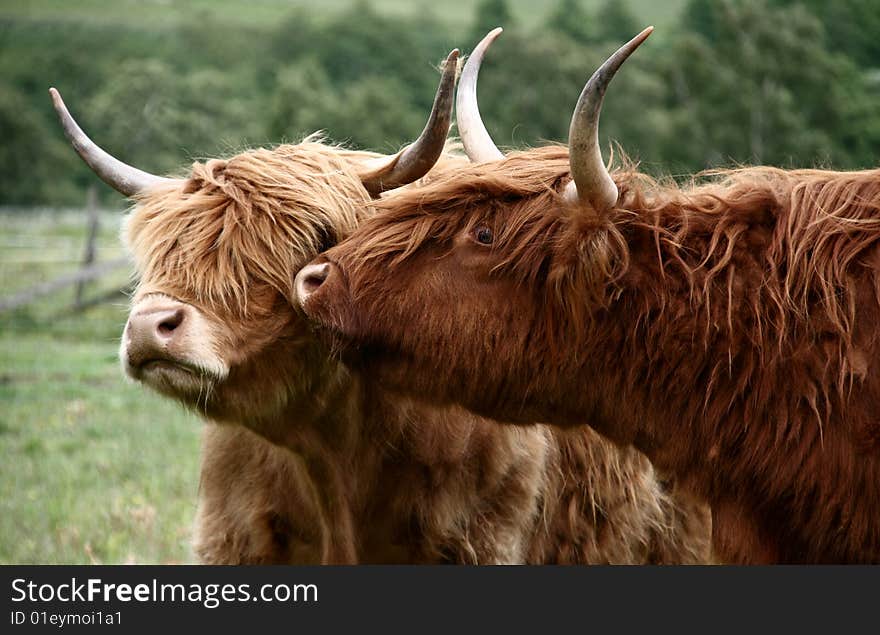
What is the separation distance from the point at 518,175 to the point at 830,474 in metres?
1.41

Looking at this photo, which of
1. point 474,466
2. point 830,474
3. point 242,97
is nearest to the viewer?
point 830,474

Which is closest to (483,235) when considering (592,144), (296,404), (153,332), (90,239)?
(592,144)

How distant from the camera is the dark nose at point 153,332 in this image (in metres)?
3.62

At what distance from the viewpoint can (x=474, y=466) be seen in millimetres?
4449

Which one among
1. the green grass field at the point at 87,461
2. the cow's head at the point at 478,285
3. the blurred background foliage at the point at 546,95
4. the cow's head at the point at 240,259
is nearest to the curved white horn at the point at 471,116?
the cow's head at the point at 240,259

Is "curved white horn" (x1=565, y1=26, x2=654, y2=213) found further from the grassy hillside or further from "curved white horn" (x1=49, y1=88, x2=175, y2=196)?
the grassy hillside

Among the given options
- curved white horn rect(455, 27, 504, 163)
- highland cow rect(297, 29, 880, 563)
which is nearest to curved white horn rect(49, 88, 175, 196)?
highland cow rect(297, 29, 880, 563)

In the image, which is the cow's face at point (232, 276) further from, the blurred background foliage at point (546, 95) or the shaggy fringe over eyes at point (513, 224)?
the blurred background foliage at point (546, 95)

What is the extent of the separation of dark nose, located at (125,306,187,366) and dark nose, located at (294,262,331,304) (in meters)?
0.41

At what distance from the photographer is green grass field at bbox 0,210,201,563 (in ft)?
20.9

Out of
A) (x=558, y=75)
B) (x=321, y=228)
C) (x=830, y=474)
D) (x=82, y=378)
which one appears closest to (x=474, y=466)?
(x=321, y=228)

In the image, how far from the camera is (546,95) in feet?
144

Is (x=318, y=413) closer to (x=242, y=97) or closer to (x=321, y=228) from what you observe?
(x=321, y=228)

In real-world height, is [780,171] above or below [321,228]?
above
